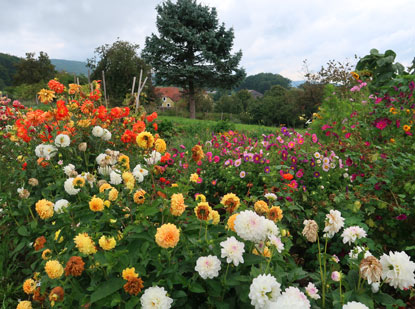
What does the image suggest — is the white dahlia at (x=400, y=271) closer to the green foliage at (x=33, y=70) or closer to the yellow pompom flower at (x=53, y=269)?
the yellow pompom flower at (x=53, y=269)

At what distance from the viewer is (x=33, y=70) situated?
3669 cm

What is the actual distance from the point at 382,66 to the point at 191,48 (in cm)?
1807

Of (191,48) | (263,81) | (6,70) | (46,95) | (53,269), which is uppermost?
(6,70)

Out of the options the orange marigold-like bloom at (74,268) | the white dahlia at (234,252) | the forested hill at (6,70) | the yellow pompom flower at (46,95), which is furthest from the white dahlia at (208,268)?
the forested hill at (6,70)

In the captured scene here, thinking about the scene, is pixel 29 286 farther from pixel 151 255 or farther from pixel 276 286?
pixel 276 286

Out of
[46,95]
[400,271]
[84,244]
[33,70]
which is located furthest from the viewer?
[33,70]

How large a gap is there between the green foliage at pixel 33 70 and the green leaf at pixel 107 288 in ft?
138

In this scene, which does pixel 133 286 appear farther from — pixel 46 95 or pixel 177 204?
pixel 46 95

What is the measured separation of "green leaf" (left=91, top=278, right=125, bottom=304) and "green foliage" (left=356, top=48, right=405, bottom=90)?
3983mm

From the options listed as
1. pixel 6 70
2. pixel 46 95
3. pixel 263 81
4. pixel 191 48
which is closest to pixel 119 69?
pixel 191 48

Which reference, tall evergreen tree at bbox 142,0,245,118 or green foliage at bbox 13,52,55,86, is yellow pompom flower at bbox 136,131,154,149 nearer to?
tall evergreen tree at bbox 142,0,245,118

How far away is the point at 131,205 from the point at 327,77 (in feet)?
44.6

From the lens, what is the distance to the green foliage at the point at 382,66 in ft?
11.9

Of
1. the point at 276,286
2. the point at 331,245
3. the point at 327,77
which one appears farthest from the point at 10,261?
the point at 327,77
